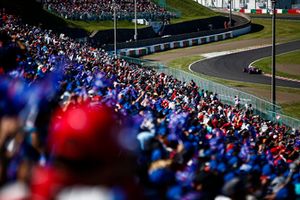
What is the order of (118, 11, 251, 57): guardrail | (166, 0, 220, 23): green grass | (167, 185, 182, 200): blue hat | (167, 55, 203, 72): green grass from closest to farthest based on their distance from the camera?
(167, 185, 182, 200): blue hat, (167, 55, 203, 72): green grass, (118, 11, 251, 57): guardrail, (166, 0, 220, 23): green grass

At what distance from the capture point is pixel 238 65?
51750 mm

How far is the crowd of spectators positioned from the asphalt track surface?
461 inches

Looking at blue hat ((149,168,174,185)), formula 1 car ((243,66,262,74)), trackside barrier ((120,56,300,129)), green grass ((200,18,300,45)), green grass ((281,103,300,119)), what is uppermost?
blue hat ((149,168,174,185))

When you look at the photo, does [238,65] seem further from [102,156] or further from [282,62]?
[102,156]

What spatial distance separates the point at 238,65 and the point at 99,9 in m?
19.1

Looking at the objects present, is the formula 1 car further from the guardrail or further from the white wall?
the white wall

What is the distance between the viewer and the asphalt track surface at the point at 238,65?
44188mm

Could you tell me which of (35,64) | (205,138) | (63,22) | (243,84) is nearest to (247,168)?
(205,138)

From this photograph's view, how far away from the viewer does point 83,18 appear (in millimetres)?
59688

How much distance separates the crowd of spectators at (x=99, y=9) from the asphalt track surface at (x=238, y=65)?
11.7 metres

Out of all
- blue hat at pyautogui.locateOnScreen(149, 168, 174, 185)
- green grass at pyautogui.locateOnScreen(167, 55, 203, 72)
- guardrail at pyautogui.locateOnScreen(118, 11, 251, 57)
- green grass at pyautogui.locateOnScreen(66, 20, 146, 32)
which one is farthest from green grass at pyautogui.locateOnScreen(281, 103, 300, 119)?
green grass at pyautogui.locateOnScreen(66, 20, 146, 32)

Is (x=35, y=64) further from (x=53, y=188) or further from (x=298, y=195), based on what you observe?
(x=53, y=188)

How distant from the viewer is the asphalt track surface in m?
44.2

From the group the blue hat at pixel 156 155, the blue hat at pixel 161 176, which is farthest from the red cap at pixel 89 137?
the blue hat at pixel 156 155
